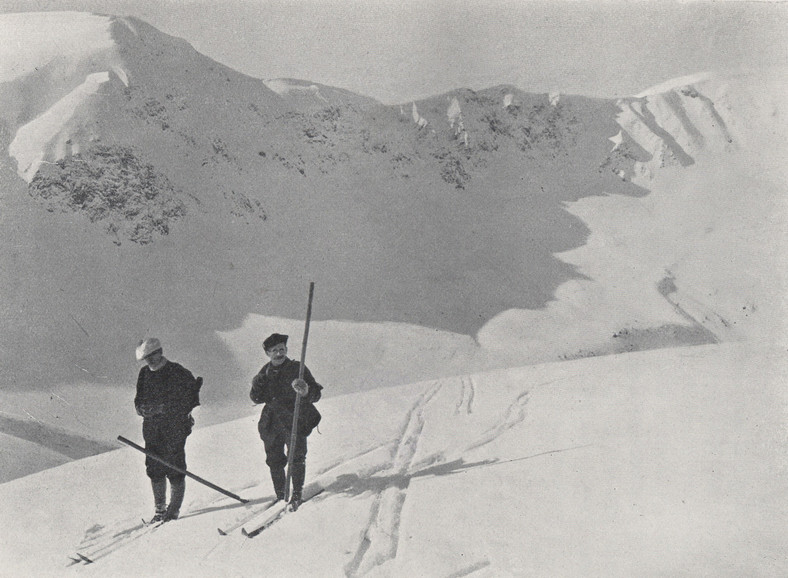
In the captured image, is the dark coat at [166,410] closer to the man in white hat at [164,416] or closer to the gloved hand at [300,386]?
the man in white hat at [164,416]

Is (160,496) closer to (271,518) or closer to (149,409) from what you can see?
(149,409)

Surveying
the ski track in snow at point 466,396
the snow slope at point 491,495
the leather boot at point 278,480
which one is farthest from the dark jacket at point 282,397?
the ski track in snow at point 466,396

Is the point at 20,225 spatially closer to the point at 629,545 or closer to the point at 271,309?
→ the point at 271,309

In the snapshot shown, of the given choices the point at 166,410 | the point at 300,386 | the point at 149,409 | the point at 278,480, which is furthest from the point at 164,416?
the point at 300,386

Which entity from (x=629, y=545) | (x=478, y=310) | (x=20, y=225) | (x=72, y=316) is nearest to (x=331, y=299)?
(x=478, y=310)

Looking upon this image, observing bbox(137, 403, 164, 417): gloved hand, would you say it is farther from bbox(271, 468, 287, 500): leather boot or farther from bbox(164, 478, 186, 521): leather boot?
bbox(271, 468, 287, 500): leather boot
